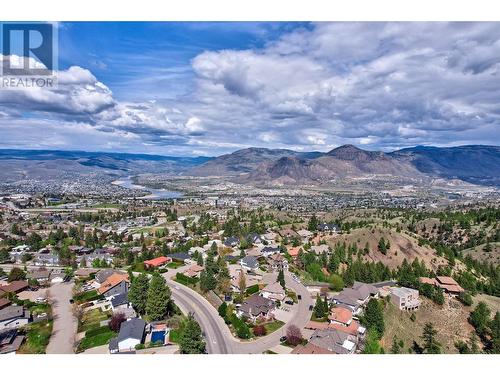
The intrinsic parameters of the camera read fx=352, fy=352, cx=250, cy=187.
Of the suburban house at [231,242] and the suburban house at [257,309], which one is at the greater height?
the suburban house at [231,242]

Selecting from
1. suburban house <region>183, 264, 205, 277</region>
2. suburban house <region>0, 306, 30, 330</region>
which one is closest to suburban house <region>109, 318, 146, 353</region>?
suburban house <region>0, 306, 30, 330</region>

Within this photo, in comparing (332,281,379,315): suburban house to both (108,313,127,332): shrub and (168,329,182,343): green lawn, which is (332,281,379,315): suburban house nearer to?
(168,329,182,343): green lawn

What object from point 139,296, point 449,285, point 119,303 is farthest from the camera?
point 449,285

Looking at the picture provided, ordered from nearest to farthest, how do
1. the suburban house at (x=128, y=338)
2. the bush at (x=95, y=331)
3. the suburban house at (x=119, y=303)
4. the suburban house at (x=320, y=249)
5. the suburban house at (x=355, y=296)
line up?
the suburban house at (x=128, y=338), the bush at (x=95, y=331), the suburban house at (x=119, y=303), the suburban house at (x=355, y=296), the suburban house at (x=320, y=249)

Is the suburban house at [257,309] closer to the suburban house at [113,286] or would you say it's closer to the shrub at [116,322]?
the shrub at [116,322]

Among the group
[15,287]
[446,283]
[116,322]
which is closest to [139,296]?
[116,322]

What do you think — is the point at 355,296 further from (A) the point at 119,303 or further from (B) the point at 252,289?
(A) the point at 119,303

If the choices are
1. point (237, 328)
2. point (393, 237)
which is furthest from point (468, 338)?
point (393, 237)

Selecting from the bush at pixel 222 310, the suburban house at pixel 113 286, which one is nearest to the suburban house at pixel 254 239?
the suburban house at pixel 113 286
